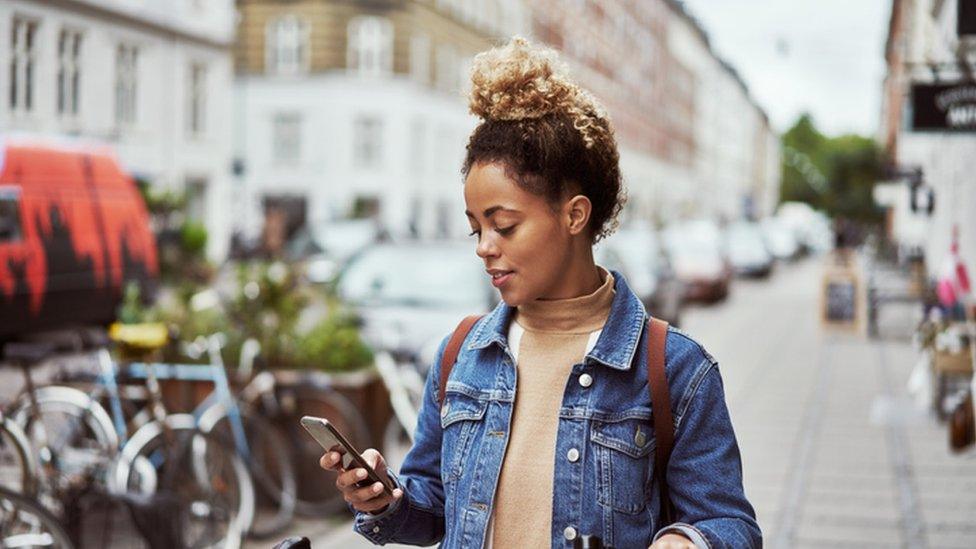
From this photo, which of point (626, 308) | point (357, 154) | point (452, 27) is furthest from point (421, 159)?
point (626, 308)

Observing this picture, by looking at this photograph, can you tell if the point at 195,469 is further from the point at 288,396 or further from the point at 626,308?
the point at 626,308

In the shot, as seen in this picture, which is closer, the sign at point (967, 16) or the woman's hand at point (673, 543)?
the woman's hand at point (673, 543)

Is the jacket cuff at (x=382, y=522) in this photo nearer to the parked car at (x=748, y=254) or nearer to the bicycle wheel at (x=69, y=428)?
the bicycle wheel at (x=69, y=428)

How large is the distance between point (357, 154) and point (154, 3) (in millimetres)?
21962

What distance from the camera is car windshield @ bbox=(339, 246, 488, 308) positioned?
1023cm

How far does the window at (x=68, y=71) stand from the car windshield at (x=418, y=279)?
3679 millimetres

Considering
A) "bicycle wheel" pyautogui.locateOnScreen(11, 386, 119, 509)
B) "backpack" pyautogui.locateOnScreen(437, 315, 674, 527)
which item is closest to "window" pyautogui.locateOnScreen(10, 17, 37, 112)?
"bicycle wheel" pyautogui.locateOnScreen(11, 386, 119, 509)

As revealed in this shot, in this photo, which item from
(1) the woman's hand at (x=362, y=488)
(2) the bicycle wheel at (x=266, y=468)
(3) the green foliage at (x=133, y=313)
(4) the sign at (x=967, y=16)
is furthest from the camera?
(3) the green foliage at (x=133, y=313)

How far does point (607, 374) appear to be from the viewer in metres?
2.23

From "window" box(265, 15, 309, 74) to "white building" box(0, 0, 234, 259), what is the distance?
10.2 m

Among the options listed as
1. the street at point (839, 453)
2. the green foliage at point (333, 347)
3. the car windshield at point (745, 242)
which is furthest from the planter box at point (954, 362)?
the car windshield at point (745, 242)

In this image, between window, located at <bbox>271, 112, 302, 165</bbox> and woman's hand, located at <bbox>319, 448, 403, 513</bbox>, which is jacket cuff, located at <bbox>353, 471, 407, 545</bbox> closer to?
woman's hand, located at <bbox>319, 448, 403, 513</bbox>

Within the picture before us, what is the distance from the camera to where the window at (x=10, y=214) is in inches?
485

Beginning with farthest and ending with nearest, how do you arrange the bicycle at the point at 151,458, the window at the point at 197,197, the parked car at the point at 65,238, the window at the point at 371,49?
the window at the point at 371,49 < the window at the point at 197,197 < the parked car at the point at 65,238 < the bicycle at the point at 151,458
